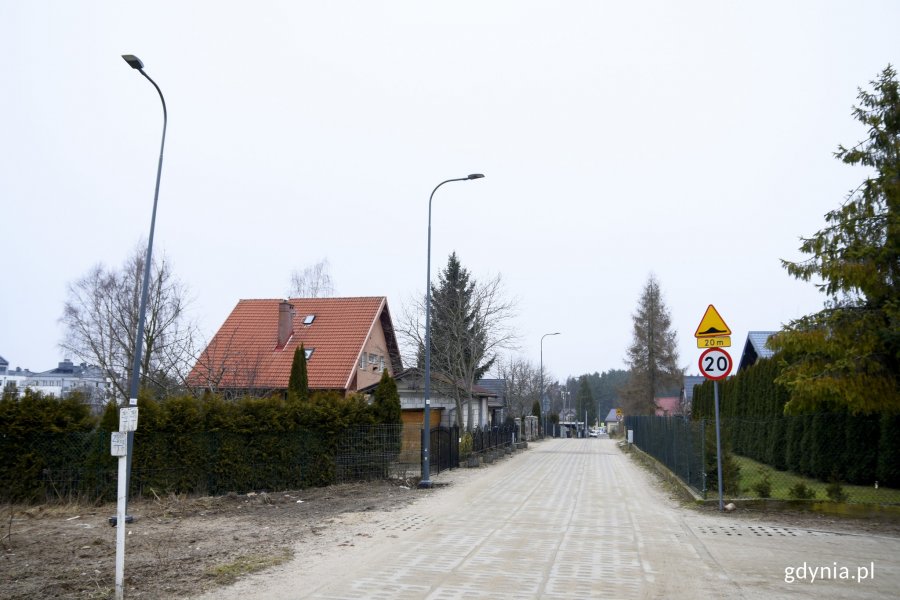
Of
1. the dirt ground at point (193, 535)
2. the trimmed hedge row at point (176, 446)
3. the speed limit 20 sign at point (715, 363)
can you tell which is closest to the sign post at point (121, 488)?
the dirt ground at point (193, 535)

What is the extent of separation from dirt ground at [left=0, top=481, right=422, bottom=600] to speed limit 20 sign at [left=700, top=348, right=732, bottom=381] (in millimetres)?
7173

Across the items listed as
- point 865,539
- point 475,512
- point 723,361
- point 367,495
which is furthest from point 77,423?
point 865,539

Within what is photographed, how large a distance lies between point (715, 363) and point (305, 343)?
22.6 m

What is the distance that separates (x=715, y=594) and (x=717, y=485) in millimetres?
8294

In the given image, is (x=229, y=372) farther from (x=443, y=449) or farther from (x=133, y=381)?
(x=133, y=381)

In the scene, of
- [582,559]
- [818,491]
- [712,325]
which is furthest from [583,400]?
[582,559]

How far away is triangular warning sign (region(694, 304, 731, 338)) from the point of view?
44.5ft

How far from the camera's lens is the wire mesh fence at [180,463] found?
15672 millimetres

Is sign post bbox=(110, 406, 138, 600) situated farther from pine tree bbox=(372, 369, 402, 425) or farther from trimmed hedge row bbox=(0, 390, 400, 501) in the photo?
pine tree bbox=(372, 369, 402, 425)

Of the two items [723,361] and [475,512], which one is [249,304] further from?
[723,361]

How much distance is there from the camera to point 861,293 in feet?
42.4

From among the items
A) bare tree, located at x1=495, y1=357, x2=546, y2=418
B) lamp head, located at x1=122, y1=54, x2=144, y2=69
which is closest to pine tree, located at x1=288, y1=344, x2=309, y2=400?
lamp head, located at x1=122, y1=54, x2=144, y2=69

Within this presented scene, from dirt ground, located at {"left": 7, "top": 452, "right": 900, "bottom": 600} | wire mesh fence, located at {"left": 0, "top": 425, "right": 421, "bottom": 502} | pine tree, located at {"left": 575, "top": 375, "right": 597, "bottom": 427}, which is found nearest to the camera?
dirt ground, located at {"left": 7, "top": 452, "right": 900, "bottom": 600}

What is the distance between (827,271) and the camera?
486 inches
